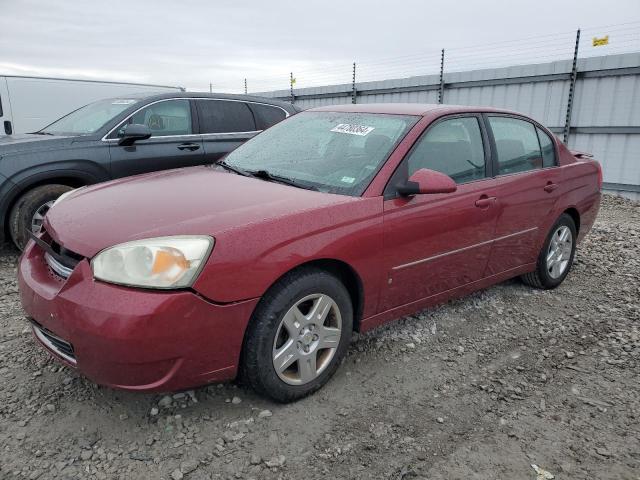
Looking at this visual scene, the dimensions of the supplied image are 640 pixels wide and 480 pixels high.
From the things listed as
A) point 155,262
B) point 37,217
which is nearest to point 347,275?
point 155,262

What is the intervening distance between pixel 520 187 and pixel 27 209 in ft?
14.1

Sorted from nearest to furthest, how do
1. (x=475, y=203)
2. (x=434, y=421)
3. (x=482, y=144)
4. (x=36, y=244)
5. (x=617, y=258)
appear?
(x=434, y=421), (x=36, y=244), (x=475, y=203), (x=482, y=144), (x=617, y=258)

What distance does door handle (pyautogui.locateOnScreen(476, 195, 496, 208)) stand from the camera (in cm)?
326

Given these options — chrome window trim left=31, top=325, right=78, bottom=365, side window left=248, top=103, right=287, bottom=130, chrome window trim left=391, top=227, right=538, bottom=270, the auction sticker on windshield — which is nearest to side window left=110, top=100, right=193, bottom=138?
side window left=248, top=103, right=287, bottom=130

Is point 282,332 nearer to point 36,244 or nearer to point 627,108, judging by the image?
point 36,244

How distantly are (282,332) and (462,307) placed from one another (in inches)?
76.7

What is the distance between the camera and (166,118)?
543cm

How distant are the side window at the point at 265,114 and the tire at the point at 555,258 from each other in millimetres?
3519

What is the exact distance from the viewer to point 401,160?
112 inches

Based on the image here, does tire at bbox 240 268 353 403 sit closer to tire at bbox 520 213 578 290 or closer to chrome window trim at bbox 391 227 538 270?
chrome window trim at bbox 391 227 538 270

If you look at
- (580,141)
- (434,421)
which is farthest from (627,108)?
(434,421)

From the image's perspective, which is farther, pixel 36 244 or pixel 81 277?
pixel 36 244

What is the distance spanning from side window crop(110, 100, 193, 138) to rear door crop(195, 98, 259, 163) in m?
0.18

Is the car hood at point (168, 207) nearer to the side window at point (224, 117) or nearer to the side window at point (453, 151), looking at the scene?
the side window at point (453, 151)
